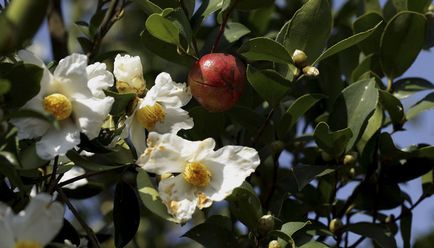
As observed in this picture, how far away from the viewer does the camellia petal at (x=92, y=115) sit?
1337mm

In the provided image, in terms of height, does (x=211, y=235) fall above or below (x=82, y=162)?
below

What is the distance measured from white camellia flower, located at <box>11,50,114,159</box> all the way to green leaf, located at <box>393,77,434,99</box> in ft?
2.33

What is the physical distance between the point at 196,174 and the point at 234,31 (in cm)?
42

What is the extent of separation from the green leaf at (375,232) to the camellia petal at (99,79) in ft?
1.83

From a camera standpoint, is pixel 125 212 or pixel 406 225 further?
pixel 406 225

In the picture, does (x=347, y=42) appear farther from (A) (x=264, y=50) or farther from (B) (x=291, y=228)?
(B) (x=291, y=228)

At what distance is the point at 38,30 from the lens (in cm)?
117

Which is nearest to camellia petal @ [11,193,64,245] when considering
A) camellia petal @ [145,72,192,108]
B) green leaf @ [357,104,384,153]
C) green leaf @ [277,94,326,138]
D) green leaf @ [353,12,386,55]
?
camellia petal @ [145,72,192,108]

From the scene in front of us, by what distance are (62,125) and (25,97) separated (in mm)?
115

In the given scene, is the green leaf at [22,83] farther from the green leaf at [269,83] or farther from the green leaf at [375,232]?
the green leaf at [375,232]

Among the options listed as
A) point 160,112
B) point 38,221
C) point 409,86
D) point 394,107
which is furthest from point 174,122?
point 409,86

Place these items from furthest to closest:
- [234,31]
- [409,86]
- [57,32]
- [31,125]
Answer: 1. [57,32]
2. [409,86]
3. [234,31]
4. [31,125]

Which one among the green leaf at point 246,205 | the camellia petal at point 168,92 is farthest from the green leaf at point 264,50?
the green leaf at point 246,205

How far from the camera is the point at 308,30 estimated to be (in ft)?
5.20
